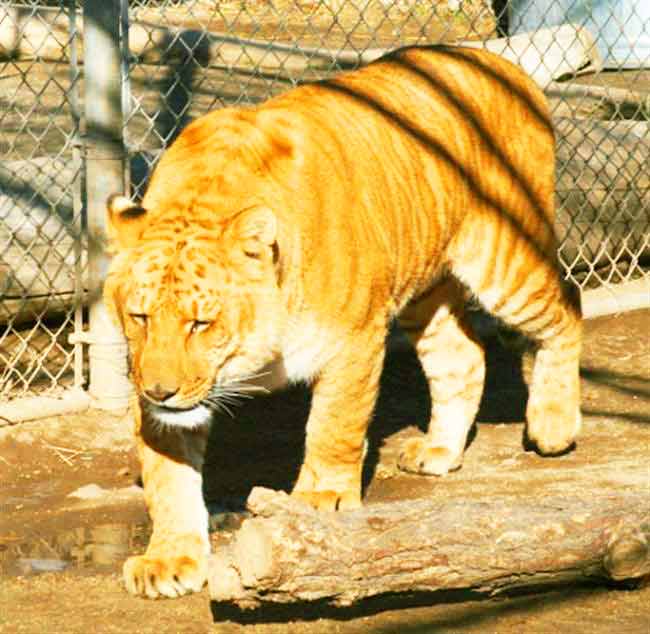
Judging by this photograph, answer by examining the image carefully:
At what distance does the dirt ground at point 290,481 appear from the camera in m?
3.91

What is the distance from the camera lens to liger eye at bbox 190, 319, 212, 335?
13.2 feet

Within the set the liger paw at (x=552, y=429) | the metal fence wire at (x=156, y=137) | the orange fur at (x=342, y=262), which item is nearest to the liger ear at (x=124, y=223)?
the orange fur at (x=342, y=262)

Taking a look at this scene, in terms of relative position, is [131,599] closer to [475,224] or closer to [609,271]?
[475,224]

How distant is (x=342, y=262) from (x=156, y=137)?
3.21m

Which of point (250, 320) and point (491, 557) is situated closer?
point (491, 557)

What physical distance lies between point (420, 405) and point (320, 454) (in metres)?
1.73

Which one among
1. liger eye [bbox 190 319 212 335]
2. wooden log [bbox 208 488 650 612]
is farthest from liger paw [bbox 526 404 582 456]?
liger eye [bbox 190 319 212 335]

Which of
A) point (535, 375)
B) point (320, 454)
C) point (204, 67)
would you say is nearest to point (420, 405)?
point (535, 375)

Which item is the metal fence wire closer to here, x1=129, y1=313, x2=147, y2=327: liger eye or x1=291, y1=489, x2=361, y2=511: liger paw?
x1=291, y1=489, x2=361, y2=511: liger paw

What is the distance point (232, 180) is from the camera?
4.32 meters

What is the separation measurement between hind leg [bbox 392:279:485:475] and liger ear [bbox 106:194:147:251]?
1.61 metres

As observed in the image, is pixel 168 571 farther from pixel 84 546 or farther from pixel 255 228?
pixel 255 228

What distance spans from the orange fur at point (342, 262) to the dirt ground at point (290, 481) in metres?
0.14

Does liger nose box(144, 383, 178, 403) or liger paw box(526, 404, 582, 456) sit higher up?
liger nose box(144, 383, 178, 403)
